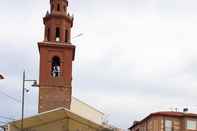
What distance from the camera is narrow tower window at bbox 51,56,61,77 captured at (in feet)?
197

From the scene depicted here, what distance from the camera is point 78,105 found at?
220 feet

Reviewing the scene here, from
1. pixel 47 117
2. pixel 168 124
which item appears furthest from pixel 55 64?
pixel 168 124

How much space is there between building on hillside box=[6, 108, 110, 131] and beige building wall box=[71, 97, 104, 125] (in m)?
9.46

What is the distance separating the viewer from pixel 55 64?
60.9m

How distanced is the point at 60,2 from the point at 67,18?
2054 mm

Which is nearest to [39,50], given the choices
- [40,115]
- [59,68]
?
[59,68]

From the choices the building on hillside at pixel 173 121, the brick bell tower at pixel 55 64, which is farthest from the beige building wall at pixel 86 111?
the building on hillside at pixel 173 121

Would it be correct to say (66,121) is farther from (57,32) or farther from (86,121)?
(57,32)

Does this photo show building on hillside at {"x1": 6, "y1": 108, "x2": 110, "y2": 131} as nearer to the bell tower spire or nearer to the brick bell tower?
the brick bell tower

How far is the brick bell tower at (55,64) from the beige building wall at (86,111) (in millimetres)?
6356

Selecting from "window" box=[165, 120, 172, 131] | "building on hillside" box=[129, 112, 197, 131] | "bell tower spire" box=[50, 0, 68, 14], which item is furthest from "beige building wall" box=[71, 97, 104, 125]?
"window" box=[165, 120, 172, 131]

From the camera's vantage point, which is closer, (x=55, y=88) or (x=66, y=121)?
(x=66, y=121)

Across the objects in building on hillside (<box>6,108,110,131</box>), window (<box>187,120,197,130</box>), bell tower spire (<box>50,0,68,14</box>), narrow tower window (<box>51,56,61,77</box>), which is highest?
bell tower spire (<box>50,0,68,14</box>)

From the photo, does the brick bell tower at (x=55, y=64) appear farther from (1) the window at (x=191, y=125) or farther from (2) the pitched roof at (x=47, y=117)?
(1) the window at (x=191, y=125)
